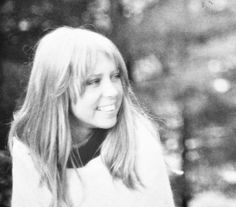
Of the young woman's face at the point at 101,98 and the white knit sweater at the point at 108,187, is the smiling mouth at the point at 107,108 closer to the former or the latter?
the young woman's face at the point at 101,98

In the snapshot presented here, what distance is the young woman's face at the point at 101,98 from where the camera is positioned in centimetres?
123

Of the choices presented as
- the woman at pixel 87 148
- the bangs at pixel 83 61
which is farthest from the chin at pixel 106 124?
the bangs at pixel 83 61

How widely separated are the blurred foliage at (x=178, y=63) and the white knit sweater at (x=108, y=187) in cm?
6

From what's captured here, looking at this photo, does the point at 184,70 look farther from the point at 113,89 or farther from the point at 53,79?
the point at 53,79

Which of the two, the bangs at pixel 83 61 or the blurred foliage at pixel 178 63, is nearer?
the bangs at pixel 83 61

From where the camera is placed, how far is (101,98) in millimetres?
1251

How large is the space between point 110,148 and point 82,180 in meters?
0.13

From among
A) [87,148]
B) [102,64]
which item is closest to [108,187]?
[87,148]

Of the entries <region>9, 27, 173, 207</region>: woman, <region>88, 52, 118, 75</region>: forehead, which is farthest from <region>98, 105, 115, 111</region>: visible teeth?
<region>88, 52, 118, 75</region>: forehead

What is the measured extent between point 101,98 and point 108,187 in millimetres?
277

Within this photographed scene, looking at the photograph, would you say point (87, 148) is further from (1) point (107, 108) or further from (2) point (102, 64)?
(2) point (102, 64)

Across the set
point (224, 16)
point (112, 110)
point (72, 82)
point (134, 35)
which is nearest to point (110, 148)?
point (112, 110)

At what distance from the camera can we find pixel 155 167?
132 cm

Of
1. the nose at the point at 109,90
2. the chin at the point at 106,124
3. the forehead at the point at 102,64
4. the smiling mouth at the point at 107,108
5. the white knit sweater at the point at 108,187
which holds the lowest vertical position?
the white knit sweater at the point at 108,187
